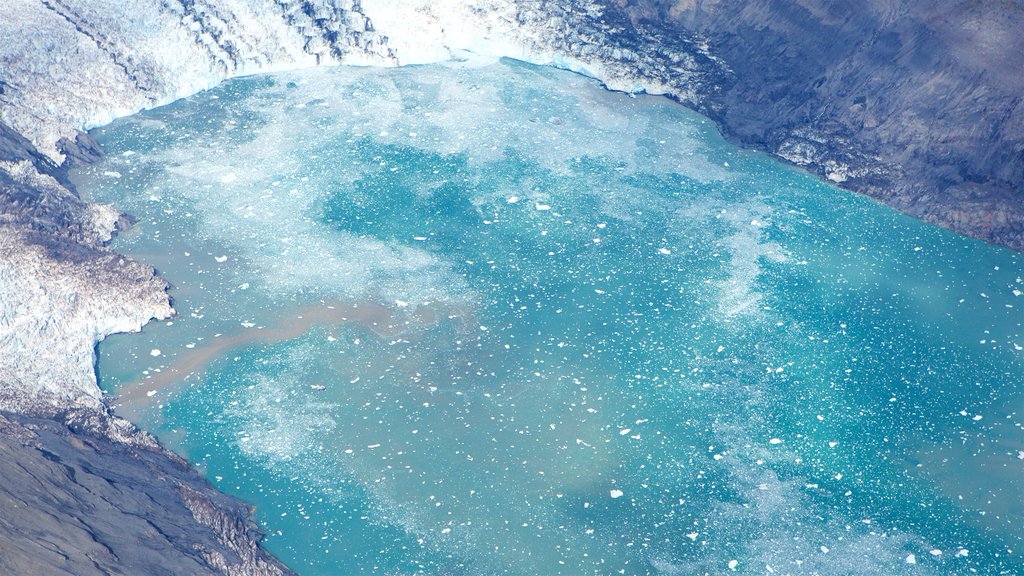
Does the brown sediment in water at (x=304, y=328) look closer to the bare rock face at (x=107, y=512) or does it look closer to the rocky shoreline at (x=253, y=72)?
the rocky shoreline at (x=253, y=72)

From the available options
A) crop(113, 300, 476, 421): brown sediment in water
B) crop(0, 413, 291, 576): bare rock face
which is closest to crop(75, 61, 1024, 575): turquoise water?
crop(113, 300, 476, 421): brown sediment in water

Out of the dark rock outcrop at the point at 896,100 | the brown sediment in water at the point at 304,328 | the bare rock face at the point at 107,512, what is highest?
the dark rock outcrop at the point at 896,100

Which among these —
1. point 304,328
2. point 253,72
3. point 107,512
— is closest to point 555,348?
point 304,328

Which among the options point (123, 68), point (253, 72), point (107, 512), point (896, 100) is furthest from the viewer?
point (253, 72)

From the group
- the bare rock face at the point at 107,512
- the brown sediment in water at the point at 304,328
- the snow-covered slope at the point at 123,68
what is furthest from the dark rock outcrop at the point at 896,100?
the bare rock face at the point at 107,512

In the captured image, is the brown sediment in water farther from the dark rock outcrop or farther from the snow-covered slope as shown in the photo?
the dark rock outcrop

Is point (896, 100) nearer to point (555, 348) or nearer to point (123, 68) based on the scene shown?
point (555, 348)
